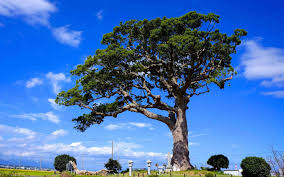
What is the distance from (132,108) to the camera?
94.4 ft

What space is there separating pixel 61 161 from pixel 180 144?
16095 mm

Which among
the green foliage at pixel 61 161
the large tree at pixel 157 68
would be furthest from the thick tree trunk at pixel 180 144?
the green foliage at pixel 61 161

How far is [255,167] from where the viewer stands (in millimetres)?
23203

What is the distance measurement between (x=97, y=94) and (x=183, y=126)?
9.04m

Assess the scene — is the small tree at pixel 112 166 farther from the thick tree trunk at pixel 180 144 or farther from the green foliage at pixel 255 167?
the green foliage at pixel 255 167

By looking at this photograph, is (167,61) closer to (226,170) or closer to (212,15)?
(212,15)

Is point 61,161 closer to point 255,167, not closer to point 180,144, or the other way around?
point 180,144

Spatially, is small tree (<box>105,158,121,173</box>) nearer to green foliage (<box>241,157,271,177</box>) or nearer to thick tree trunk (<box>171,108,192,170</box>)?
thick tree trunk (<box>171,108,192,170</box>)

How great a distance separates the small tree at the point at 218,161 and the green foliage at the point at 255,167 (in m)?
6.50

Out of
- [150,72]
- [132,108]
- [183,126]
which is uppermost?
[150,72]

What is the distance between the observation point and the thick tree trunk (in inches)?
1050

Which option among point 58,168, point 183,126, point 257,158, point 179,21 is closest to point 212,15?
point 179,21

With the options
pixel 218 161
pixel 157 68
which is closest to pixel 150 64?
pixel 157 68

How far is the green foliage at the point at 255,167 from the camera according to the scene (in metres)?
23.0
